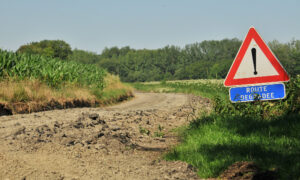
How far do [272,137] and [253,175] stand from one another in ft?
5.12

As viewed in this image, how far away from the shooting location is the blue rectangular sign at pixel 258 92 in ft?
17.8

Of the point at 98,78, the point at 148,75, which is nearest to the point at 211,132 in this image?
the point at 98,78

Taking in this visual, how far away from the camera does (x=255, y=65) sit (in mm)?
5461

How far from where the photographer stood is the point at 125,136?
22.0 feet

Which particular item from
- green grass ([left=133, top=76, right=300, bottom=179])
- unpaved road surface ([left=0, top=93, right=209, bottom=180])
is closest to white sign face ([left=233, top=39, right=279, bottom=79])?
green grass ([left=133, top=76, right=300, bottom=179])

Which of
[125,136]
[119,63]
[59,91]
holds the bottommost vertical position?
[125,136]

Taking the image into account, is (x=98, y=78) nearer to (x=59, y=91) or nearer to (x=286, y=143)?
(x=59, y=91)

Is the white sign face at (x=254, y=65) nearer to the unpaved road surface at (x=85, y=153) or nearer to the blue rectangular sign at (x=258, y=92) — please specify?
the blue rectangular sign at (x=258, y=92)

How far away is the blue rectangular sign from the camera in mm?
5418

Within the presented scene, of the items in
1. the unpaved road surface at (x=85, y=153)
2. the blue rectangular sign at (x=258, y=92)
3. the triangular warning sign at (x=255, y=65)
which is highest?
the triangular warning sign at (x=255, y=65)

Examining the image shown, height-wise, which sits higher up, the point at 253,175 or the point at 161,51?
the point at 161,51

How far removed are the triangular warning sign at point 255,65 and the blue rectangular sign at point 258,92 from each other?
0.55 ft

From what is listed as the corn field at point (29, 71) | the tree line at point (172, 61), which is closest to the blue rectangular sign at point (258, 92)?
the corn field at point (29, 71)

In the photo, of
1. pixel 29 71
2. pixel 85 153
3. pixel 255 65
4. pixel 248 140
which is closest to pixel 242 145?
pixel 248 140
